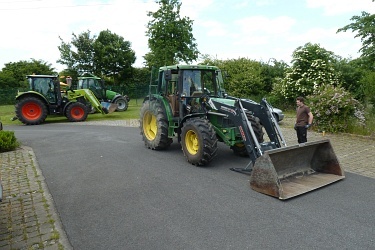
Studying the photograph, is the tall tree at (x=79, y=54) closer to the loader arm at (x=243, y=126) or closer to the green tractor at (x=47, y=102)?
the green tractor at (x=47, y=102)

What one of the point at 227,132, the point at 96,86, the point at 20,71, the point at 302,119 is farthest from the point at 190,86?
the point at 20,71

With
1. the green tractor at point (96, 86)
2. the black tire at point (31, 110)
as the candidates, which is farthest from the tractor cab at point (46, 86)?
the green tractor at point (96, 86)

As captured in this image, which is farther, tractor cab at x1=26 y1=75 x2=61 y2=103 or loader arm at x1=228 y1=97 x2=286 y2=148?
tractor cab at x1=26 y1=75 x2=61 y2=103

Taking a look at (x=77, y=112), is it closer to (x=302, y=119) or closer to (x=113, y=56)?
(x=302, y=119)

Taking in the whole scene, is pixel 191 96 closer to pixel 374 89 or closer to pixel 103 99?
pixel 374 89

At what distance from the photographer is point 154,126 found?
8812 millimetres

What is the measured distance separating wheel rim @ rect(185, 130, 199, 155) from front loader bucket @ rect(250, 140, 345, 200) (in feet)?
6.25

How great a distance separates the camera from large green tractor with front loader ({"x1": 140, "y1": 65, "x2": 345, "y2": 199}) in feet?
17.0

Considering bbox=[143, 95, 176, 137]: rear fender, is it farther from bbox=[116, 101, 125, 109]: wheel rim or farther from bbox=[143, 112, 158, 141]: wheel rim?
bbox=[116, 101, 125, 109]: wheel rim

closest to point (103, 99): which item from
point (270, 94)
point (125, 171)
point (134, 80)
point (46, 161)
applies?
point (270, 94)

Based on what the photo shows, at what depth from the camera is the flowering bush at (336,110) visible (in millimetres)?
10367

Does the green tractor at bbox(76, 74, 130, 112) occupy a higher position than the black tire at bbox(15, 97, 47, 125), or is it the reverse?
the green tractor at bbox(76, 74, 130, 112)

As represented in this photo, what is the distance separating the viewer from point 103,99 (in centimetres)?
2002

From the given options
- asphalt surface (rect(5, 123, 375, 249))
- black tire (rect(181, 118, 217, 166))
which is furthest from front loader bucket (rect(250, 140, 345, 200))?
black tire (rect(181, 118, 217, 166))
